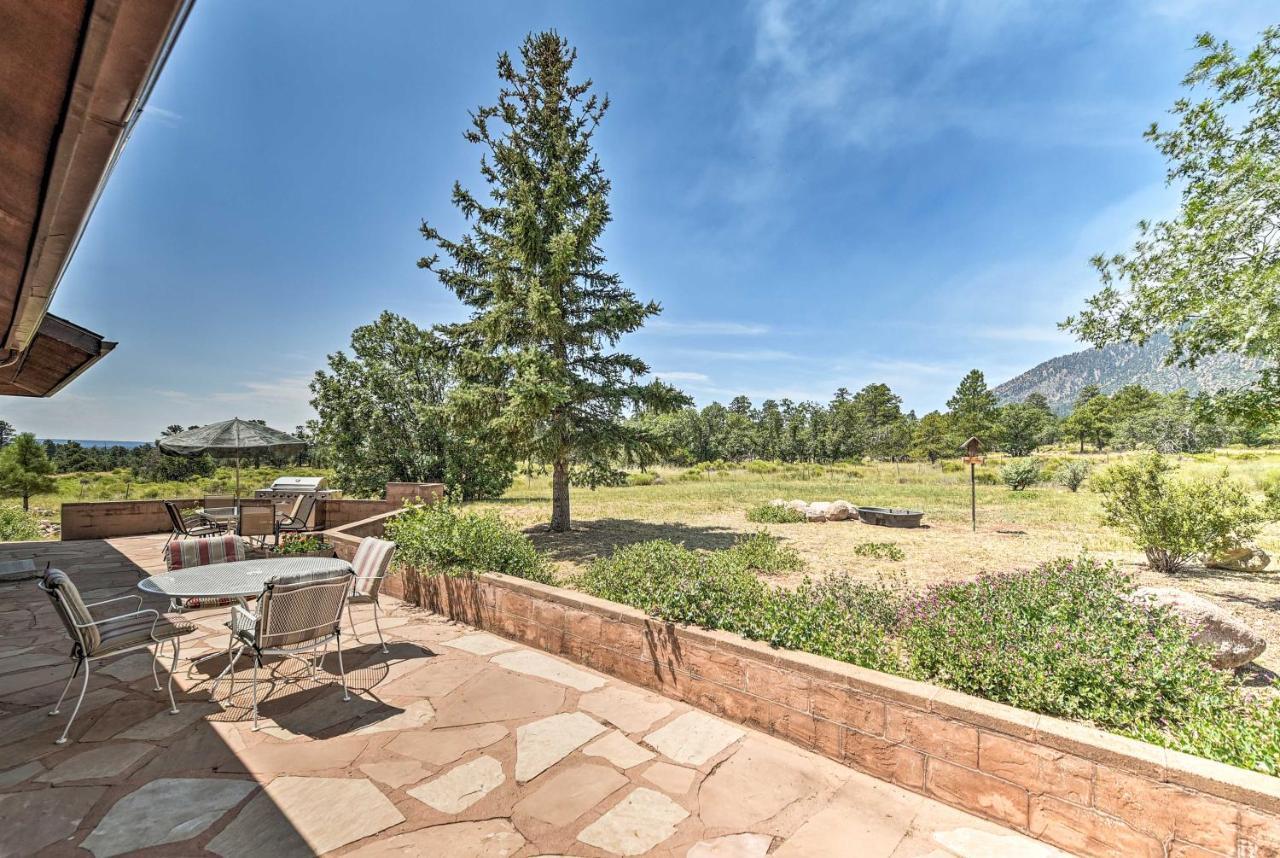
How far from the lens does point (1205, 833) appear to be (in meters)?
1.96

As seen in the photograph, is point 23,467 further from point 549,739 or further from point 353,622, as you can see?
point 549,739

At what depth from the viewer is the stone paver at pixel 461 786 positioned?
2557mm

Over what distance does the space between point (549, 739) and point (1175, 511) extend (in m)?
9.15

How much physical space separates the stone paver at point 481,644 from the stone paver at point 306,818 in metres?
1.87

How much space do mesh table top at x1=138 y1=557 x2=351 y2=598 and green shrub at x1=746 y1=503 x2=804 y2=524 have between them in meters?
10.5

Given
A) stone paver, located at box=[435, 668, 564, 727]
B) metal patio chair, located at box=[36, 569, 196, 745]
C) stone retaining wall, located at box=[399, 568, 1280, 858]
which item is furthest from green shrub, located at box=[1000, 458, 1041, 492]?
metal patio chair, located at box=[36, 569, 196, 745]

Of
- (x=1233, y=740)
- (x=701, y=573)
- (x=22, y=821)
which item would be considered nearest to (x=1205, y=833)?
(x=1233, y=740)

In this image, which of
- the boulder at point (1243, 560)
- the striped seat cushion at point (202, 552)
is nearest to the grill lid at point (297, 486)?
the striped seat cushion at point (202, 552)

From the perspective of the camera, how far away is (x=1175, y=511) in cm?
730

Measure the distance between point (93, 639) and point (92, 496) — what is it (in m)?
28.1

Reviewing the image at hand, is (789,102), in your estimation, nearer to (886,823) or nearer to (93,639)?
(886,823)

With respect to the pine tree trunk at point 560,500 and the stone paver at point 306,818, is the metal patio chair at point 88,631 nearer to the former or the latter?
the stone paver at point 306,818

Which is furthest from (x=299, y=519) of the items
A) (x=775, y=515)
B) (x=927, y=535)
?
(x=927, y=535)

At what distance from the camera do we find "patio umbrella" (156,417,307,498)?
365 inches
